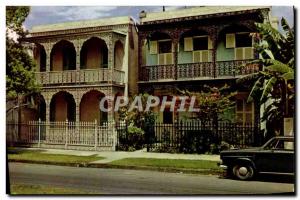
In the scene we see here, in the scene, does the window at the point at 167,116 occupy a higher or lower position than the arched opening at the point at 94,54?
lower

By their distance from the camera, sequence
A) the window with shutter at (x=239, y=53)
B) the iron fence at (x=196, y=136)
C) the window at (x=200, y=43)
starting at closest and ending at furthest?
the iron fence at (x=196, y=136) → the window with shutter at (x=239, y=53) → the window at (x=200, y=43)

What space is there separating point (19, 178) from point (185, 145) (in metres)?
3.50

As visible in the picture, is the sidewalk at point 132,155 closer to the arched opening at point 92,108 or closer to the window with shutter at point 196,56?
the arched opening at point 92,108

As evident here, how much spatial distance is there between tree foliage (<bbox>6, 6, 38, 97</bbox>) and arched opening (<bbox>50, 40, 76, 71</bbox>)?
0.78 m

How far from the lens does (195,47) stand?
11.5 m

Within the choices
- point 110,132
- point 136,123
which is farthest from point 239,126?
point 110,132

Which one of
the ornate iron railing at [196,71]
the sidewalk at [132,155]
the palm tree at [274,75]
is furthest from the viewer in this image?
the ornate iron railing at [196,71]

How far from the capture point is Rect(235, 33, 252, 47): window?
31.9 feet

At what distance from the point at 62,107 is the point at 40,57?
118cm

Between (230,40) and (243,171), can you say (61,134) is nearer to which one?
(243,171)

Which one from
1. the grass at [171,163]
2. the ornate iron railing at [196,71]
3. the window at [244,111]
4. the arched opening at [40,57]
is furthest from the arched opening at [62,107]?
the window at [244,111]

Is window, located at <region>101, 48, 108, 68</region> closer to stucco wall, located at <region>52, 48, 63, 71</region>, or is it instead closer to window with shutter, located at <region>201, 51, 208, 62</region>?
stucco wall, located at <region>52, 48, 63, 71</region>

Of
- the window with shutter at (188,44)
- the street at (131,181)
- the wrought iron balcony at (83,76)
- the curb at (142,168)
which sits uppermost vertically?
the window with shutter at (188,44)

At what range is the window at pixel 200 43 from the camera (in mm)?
11447
